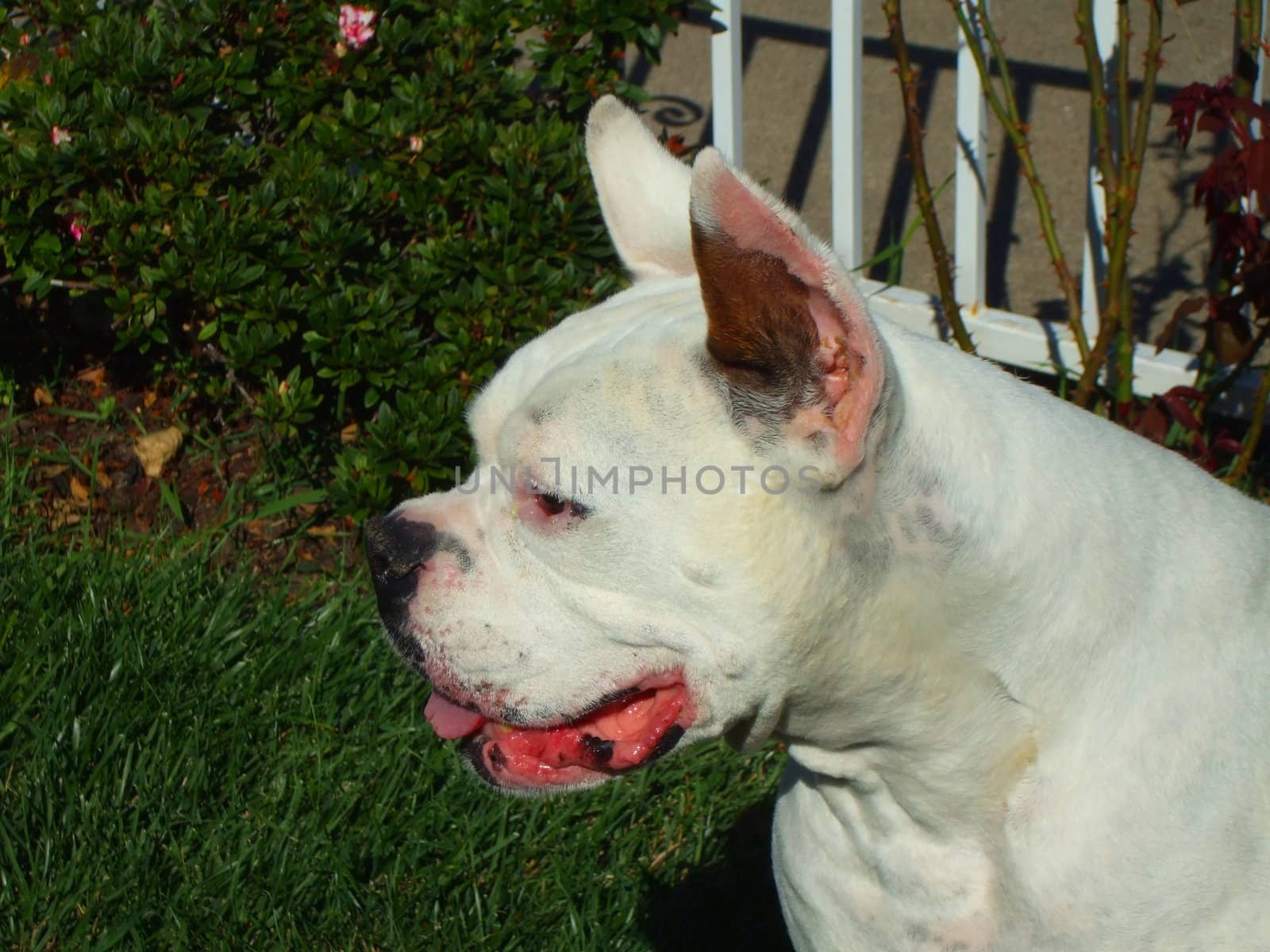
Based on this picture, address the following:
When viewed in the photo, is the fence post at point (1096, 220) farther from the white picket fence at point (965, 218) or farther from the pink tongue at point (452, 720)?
the pink tongue at point (452, 720)

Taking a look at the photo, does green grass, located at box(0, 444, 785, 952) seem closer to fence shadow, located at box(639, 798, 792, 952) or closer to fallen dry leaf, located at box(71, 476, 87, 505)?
fence shadow, located at box(639, 798, 792, 952)

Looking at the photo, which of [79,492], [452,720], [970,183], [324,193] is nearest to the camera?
[452,720]

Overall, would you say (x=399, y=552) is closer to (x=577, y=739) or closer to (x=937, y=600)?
(x=577, y=739)

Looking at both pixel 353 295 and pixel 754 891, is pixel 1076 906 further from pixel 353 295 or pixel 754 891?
pixel 353 295

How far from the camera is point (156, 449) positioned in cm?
476

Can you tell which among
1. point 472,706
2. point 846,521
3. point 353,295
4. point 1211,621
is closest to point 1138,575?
point 1211,621

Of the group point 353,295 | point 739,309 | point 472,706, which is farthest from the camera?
point 353,295

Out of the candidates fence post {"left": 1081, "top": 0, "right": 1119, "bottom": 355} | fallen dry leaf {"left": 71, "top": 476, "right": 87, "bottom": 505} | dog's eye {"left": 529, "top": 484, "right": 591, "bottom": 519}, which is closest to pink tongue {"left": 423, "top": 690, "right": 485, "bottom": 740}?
dog's eye {"left": 529, "top": 484, "right": 591, "bottom": 519}

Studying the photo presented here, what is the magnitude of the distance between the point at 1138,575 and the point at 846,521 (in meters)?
0.48

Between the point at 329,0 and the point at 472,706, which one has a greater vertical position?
the point at 329,0

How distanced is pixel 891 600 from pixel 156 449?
312 cm

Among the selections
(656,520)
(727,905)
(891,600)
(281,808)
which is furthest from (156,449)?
(891,600)

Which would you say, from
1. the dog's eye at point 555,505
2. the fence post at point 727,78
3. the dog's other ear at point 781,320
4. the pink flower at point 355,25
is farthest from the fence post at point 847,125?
the dog's other ear at point 781,320

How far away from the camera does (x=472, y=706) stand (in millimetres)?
2551
